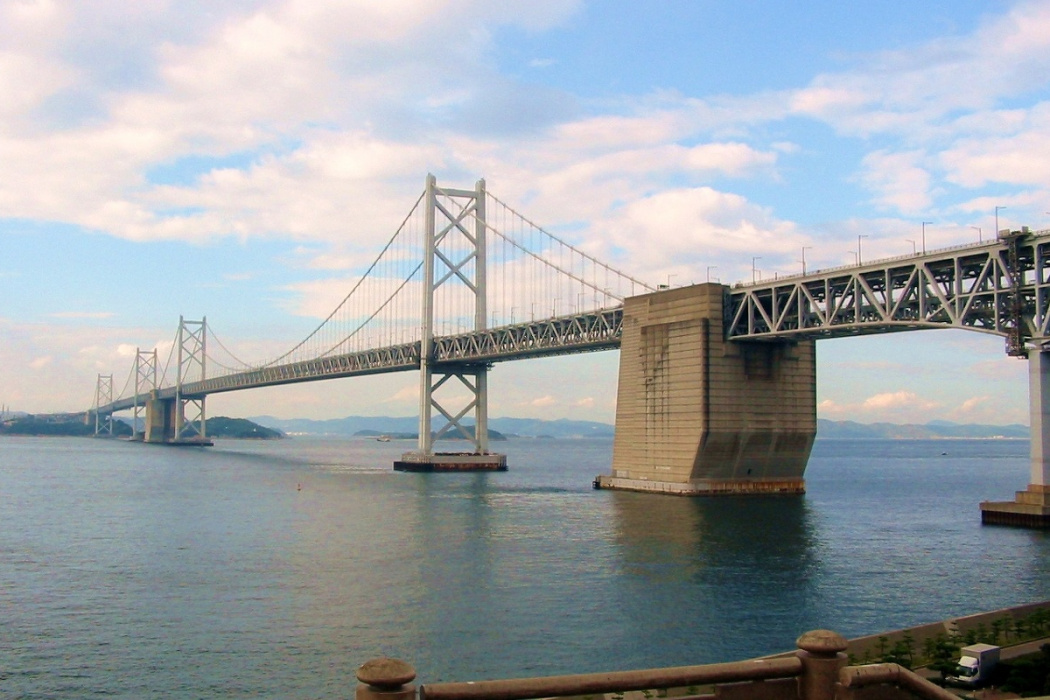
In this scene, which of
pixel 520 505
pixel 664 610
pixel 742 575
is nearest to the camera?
pixel 664 610

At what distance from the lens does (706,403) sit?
62812 millimetres

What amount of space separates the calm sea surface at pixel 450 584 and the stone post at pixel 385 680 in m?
13.9

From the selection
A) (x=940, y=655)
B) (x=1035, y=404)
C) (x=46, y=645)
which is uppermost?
(x=1035, y=404)

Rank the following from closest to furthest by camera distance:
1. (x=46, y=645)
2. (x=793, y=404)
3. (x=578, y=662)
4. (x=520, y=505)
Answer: (x=578, y=662) < (x=46, y=645) < (x=520, y=505) < (x=793, y=404)

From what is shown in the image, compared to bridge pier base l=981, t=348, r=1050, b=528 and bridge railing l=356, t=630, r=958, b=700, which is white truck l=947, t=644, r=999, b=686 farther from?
bridge pier base l=981, t=348, r=1050, b=528

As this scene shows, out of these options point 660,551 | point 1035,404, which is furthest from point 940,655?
point 1035,404

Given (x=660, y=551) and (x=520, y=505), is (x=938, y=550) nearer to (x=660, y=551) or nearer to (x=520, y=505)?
(x=660, y=551)

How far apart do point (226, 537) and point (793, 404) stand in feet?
125

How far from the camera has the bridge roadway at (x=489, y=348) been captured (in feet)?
263

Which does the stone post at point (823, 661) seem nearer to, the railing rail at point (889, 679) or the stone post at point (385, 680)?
the railing rail at point (889, 679)

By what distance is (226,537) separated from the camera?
45781 millimetres

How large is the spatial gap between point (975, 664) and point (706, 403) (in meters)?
→ 48.1

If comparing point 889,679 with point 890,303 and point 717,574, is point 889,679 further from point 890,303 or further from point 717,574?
point 890,303

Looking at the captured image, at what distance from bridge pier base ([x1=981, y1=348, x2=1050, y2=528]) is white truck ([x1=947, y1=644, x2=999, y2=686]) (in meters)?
32.5
